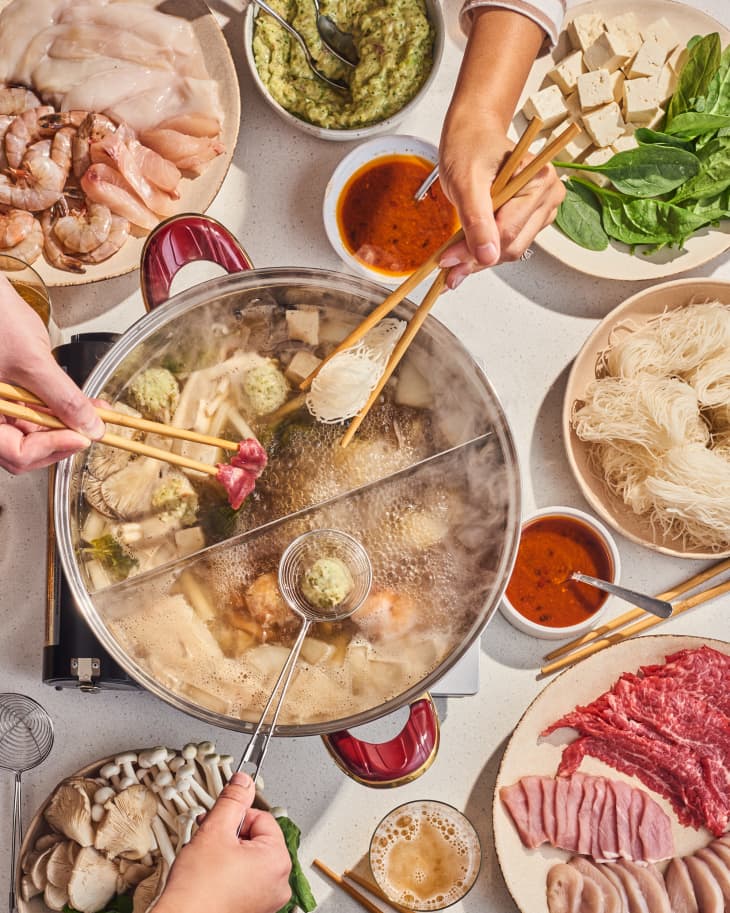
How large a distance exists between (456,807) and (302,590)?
87 centimetres

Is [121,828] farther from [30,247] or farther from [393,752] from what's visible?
[30,247]

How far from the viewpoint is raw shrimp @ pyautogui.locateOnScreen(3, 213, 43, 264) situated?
200 cm

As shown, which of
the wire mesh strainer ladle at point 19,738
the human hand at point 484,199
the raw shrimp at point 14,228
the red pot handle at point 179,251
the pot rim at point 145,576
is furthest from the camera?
the wire mesh strainer ladle at point 19,738

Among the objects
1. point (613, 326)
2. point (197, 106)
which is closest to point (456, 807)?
point (613, 326)

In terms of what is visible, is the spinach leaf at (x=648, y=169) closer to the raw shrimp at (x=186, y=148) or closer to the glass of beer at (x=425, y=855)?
the raw shrimp at (x=186, y=148)

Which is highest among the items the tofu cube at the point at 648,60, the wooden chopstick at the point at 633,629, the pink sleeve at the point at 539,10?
the tofu cube at the point at 648,60

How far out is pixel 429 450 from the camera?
181 cm

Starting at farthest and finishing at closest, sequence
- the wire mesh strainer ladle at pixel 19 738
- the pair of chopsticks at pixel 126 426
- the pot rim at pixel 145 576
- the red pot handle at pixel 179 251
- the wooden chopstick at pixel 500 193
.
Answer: the wire mesh strainer ladle at pixel 19 738, the red pot handle at pixel 179 251, the pot rim at pixel 145 576, the pair of chopsticks at pixel 126 426, the wooden chopstick at pixel 500 193

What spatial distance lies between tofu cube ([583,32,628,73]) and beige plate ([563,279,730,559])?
606mm

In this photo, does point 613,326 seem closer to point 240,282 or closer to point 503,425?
point 503,425

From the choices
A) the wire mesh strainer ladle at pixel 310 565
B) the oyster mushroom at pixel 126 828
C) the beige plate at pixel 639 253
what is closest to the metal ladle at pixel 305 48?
the beige plate at pixel 639 253

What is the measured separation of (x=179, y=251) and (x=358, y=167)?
0.63m

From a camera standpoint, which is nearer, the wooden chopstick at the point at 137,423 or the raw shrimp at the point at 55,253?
the wooden chopstick at the point at 137,423

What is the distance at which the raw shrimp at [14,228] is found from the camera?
6.55ft
